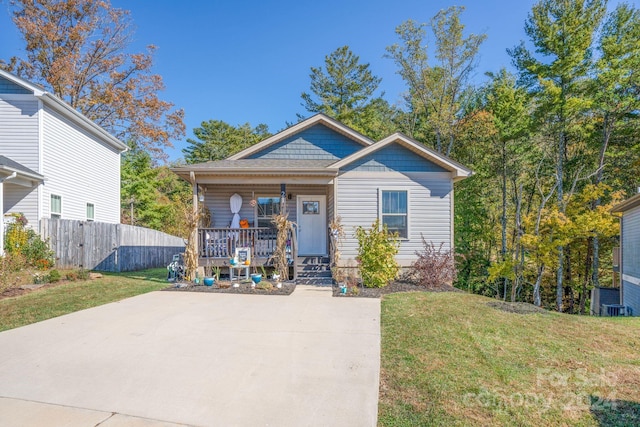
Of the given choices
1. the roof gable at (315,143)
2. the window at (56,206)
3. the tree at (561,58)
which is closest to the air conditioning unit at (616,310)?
the tree at (561,58)

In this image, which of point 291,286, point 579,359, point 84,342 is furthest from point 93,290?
point 579,359

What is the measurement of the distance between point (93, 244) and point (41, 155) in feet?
11.4

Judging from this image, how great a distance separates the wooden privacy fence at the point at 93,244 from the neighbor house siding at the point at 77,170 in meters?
0.83

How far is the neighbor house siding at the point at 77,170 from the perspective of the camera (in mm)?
11695

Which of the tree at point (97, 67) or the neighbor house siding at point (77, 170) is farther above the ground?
the tree at point (97, 67)

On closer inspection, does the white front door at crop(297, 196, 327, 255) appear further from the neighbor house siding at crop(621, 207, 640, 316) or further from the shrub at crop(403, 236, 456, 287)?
the neighbor house siding at crop(621, 207, 640, 316)

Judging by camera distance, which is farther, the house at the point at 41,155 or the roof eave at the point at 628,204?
the house at the point at 41,155

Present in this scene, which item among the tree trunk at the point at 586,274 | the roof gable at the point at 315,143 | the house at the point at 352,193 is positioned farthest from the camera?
the tree trunk at the point at 586,274

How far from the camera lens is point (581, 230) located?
43.4ft

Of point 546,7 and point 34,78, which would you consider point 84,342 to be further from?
Result: point 34,78

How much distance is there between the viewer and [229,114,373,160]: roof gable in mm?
12234

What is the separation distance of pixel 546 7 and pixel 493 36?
4579 mm

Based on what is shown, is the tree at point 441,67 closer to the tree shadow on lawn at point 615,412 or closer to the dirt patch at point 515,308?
the dirt patch at point 515,308

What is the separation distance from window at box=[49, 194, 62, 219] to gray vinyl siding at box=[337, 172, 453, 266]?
33.8 feet
